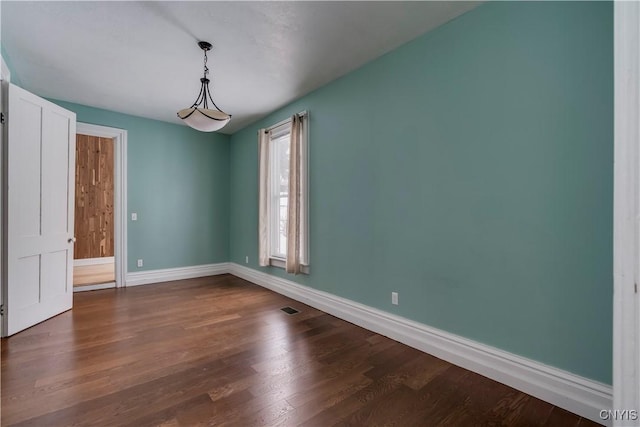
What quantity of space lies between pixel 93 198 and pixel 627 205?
806 centimetres

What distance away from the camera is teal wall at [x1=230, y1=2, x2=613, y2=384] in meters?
1.66

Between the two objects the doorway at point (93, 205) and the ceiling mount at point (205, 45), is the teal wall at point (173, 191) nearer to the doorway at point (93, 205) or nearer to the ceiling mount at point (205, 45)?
the doorway at point (93, 205)

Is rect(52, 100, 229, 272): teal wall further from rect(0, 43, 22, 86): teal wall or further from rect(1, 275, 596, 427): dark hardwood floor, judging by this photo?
rect(1, 275, 596, 427): dark hardwood floor

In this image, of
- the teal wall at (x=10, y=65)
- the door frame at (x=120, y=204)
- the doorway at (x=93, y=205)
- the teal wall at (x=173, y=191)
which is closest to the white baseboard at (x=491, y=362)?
the teal wall at (x=173, y=191)

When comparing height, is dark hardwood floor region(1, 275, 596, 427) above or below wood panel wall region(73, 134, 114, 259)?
below

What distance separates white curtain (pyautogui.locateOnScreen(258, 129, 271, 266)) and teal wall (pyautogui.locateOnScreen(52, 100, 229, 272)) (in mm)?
1463

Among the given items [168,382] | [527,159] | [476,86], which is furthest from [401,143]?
[168,382]

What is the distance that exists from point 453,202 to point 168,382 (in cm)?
247

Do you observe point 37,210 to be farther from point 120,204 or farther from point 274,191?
point 274,191

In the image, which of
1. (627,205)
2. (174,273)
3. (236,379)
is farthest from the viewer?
(174,273)

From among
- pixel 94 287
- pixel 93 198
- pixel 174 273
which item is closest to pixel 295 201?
pixel 174 273

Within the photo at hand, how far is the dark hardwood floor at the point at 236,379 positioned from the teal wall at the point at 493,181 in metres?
0.39

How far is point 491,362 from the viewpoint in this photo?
2.03 metres

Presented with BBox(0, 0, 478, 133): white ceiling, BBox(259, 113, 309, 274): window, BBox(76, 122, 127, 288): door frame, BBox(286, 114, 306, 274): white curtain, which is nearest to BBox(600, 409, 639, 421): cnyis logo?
BBox(0, 0, 478, 133): white ceiling
